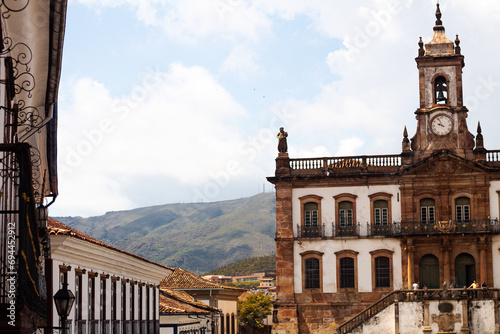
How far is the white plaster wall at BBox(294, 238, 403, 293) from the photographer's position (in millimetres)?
49625

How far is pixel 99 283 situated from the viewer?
25.5 metres

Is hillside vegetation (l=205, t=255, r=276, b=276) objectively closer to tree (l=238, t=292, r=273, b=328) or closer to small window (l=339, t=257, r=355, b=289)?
tree (l=238, t=292, r=273, b=328)

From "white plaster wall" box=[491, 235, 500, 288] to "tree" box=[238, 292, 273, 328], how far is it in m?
35.7

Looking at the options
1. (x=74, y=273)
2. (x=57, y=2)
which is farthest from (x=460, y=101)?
(x=57, y=2)

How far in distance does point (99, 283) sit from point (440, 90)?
31.2 m

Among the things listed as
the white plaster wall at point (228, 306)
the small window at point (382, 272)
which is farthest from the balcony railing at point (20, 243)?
the white plaster wall at point (228, 306)

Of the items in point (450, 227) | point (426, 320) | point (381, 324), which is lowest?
point (381, 324)

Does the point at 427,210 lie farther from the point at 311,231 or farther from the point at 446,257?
the point at 311,231

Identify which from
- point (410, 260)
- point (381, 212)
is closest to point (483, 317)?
point (410, 260)

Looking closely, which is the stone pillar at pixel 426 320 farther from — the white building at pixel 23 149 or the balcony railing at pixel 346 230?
the white building at pixel 23 149

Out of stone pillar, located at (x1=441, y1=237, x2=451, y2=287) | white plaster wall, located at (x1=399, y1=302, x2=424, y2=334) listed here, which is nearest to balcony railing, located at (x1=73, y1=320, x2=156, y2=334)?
white plaster wall, located at (x1=399, y1=302, x2=424, y2=334)

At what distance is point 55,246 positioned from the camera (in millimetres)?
20109

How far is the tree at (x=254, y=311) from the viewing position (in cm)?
8088

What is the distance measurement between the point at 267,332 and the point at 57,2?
71.1 meters
